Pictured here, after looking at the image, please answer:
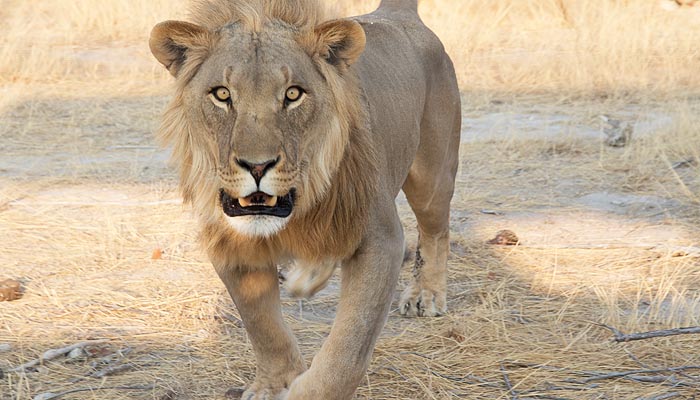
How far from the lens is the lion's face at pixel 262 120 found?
2664mm

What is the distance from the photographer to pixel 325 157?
9.48ft

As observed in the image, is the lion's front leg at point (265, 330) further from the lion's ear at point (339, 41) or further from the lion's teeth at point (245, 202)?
the lion's ear at point (339, 41)

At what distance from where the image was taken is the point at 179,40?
2.93 metres

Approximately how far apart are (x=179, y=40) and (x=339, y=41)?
18.7 inches

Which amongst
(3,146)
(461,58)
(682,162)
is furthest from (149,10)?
(682,162)

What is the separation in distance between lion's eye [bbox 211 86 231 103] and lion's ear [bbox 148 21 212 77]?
0.18m

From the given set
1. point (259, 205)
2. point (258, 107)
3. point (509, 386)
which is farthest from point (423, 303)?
point (258, 107)

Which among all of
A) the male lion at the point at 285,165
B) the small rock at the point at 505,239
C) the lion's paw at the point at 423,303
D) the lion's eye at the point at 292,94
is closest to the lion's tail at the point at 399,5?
the male lion at the point at 285,165

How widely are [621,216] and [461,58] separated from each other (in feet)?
16.3

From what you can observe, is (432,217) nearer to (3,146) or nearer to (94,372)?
(94,372)

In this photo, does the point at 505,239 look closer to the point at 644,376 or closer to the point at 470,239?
the point at 470,239

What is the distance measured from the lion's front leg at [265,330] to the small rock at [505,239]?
2.14 metres

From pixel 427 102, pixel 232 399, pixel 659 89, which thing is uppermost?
pixel 427 102

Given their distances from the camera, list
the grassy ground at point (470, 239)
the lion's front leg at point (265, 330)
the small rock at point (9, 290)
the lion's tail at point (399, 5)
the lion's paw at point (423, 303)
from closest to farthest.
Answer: the lion's front leg at point (265, 330), the grassy ground at point (470, 239), the small rock at point (9, 290), the lion's paw at point (423, 303), the lion's tail at point (399, 5)
